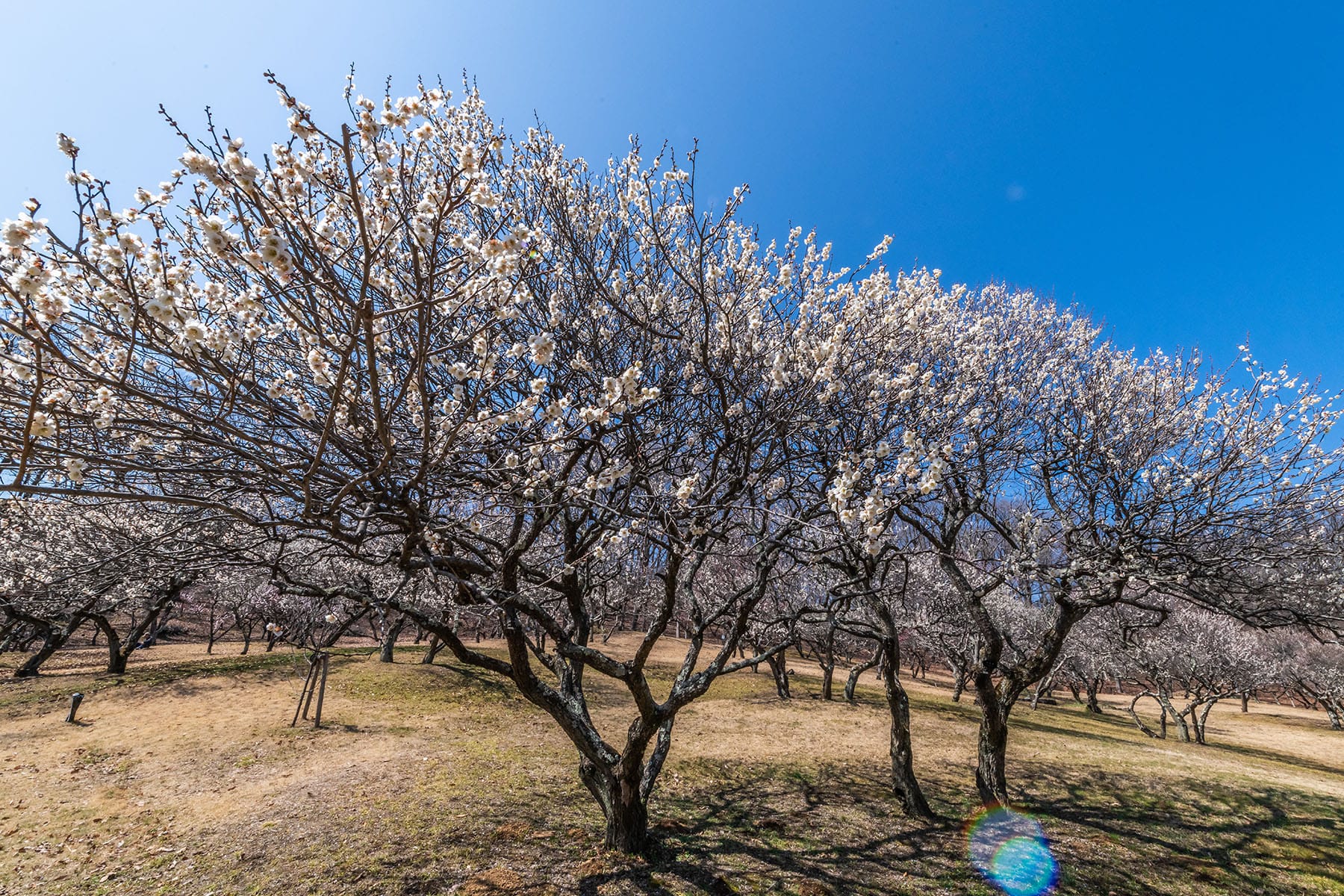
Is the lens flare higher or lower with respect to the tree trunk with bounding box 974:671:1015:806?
lower

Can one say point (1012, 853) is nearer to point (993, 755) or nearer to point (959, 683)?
point (993, 755)

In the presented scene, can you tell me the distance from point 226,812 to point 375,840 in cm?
281

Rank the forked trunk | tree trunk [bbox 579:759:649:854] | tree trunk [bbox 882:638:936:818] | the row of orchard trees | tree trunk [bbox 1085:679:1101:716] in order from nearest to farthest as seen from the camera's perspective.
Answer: the row of orchard trees
tree trunk [bbox 579:759:649:854]
tree trunk [bbox 882:638:936:818]
the forked trunk
tree trunk [bbox 1085:679:1101:716]

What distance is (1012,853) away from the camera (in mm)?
7230

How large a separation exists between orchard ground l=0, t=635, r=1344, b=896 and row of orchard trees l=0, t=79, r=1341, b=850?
1.41 metres

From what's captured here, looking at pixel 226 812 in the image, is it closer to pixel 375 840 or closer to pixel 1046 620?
pixel 375 840

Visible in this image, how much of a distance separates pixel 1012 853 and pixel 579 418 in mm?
8297

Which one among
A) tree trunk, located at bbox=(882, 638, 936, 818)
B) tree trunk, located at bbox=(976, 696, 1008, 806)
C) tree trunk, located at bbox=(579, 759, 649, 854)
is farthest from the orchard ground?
tree trunk, located at bbox=(976, 696, 1008, 806)

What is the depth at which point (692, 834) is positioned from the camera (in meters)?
7.18

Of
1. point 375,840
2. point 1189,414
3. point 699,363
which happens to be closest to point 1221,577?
point 1189,414

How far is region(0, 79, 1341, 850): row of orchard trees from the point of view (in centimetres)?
280

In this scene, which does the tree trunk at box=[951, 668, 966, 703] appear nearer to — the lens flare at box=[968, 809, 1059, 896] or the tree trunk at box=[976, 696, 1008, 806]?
the tree trunk at box=[976, 696, 1008, 806]

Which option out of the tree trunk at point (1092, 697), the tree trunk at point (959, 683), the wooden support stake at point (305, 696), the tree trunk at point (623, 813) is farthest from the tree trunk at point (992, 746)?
the tree trunk at point (1092, 697)

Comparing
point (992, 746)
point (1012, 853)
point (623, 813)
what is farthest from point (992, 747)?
point (623, 813)
